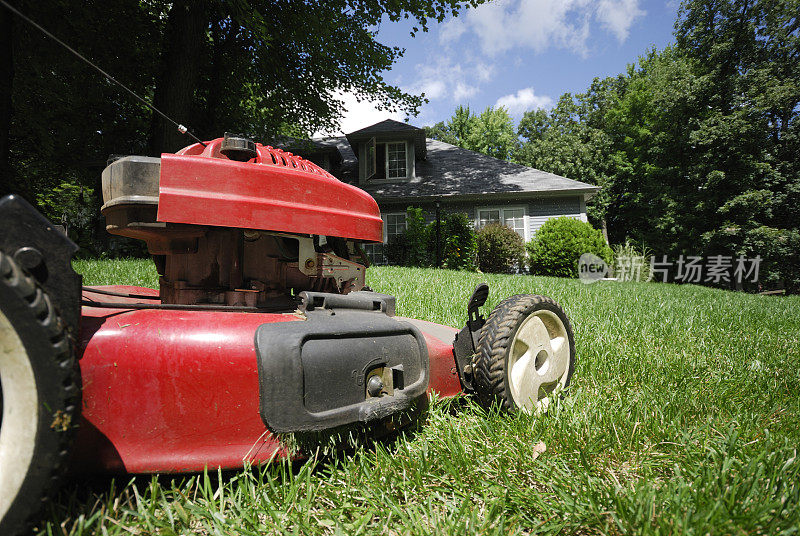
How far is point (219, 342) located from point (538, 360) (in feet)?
4.36

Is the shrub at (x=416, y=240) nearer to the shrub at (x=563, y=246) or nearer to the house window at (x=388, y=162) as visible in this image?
the house window at (x=388, y=162)

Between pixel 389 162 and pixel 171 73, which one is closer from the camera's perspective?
pixel 171 73

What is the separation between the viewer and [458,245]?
12.8 meters

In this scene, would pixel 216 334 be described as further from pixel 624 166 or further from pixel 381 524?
pixel 624 166

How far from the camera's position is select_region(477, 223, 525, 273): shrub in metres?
13.3

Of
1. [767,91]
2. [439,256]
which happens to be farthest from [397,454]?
[767,91]

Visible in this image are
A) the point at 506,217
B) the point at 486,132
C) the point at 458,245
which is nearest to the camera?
the point at 458,245

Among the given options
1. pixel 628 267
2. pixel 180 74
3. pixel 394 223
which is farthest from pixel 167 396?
pixel 628 267

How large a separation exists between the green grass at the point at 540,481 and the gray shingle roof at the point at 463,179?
1263 centimetres

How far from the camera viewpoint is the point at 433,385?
5.66ft

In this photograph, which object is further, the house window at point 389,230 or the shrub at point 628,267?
the house window at point 389,230

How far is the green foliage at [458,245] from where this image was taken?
1277cm

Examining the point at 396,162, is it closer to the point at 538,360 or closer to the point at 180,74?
the point at 180,74

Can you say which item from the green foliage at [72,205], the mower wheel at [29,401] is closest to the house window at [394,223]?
the green foliage at [72,205]
